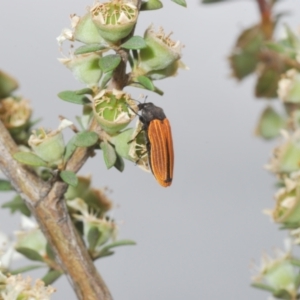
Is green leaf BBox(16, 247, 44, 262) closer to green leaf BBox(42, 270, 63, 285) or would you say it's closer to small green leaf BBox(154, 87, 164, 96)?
green leaf BBox(42, 270, 63, 285)

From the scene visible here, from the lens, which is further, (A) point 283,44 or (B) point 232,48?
(B) point 232,48

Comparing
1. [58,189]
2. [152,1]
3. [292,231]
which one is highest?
[152,1]

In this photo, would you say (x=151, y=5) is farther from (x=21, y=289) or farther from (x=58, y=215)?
(x=21, y=289)

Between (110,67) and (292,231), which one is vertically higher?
(110,67)

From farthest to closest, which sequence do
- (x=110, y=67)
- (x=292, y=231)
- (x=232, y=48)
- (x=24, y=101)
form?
(x=232, y=48), (x=24, y=101), (x=292, y=231), (x=110, y=67)

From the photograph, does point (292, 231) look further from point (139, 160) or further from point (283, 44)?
point (283, 44)

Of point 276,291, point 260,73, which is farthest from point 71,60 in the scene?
point 260,73

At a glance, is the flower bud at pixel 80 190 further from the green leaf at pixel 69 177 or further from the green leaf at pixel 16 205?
the green leaf at pixel 69 177

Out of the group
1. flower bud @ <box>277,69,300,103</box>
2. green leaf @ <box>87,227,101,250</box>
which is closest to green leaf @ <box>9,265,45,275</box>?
green leaf @ <box>87,227,101,250</box>
